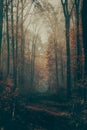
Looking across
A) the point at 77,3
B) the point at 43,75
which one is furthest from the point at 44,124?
the point at 43,75

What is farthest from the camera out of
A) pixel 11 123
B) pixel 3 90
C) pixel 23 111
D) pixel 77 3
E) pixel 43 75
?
pixel 43 75

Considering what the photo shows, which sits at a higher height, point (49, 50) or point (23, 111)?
point (49, 50)

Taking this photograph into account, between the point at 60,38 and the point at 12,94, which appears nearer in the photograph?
the point at 12,94

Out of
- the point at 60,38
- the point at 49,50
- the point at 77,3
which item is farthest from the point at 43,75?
the point at 77,3

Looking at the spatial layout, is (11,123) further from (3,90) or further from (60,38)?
(60,38)

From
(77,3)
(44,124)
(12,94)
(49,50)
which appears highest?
(77,3)

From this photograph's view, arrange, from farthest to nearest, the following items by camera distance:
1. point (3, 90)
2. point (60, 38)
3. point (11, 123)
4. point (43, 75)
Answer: point (43, 75) < point (60, 38) < point (3, 90) < point (11, 123)

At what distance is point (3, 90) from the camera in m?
14.8

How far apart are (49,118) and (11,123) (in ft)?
8.68

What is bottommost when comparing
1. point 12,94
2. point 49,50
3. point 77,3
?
point 12,94

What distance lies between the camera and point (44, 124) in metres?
13.8

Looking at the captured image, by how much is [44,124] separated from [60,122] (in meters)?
0.75

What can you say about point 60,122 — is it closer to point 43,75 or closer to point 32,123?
point 32,123

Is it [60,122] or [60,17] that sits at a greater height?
[60,17]
